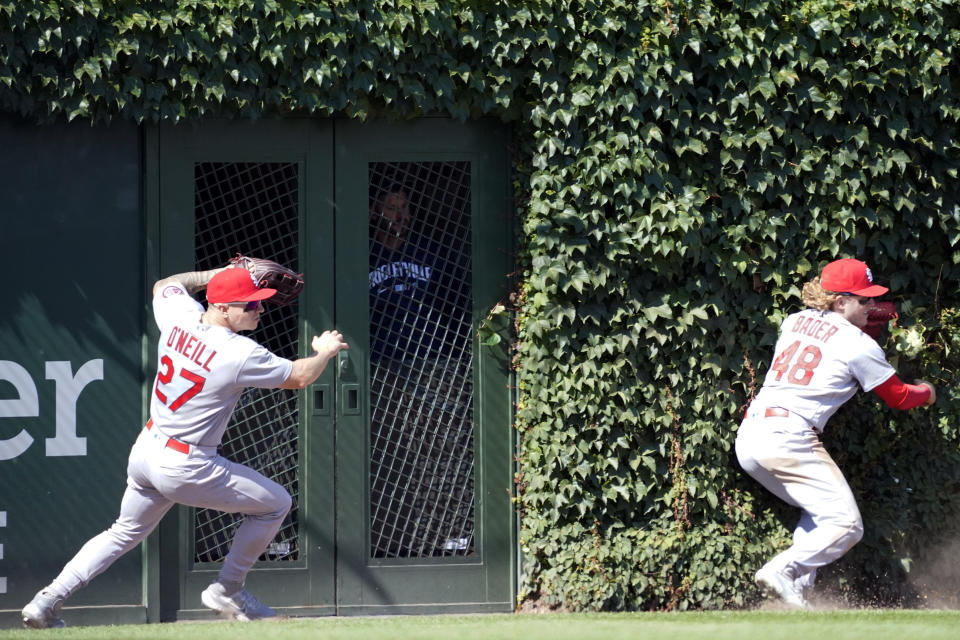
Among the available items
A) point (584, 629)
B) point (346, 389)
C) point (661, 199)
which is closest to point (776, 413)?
point (661, 199)

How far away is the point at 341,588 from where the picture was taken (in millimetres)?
7258

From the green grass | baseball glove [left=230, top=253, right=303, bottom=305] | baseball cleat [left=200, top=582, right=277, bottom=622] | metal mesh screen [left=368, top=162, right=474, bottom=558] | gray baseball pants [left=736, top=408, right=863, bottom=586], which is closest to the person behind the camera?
the green grass

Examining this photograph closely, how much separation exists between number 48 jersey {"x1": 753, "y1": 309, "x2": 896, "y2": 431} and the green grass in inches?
46.3

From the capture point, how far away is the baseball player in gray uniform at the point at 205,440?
18.8 feet

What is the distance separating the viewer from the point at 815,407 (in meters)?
6.60

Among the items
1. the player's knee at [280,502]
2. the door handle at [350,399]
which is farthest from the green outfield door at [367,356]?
the player's knee at [280,502]

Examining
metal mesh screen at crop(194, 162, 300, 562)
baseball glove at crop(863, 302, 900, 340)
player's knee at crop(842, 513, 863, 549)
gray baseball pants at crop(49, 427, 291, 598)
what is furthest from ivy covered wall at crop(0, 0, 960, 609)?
gray baseball pants at crop(49, 427, 291, 598)

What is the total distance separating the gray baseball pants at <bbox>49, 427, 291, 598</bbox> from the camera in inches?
226

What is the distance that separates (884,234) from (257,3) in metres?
4.05

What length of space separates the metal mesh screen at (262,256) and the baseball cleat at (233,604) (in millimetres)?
1138

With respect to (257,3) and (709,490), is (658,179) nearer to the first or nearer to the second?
(709,490)

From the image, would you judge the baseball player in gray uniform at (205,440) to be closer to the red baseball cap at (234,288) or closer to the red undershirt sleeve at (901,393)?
the red baseball cap at (234,288)

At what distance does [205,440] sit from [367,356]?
1.65 metres

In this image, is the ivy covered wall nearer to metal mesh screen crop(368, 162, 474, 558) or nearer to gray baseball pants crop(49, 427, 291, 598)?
metal mesh screen crop(368, 162, 474, 558)
